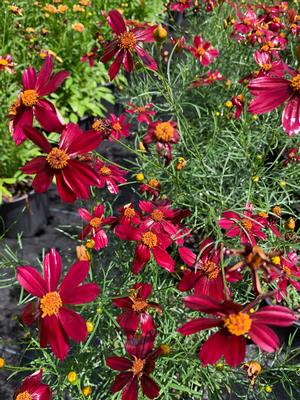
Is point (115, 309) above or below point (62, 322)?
below

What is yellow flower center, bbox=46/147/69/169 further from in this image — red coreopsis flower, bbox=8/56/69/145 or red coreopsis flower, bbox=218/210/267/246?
red coreopsis flower, bbox=218/210/267/246

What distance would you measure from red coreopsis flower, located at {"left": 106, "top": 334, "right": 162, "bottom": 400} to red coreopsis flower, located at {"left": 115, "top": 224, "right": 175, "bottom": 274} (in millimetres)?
148

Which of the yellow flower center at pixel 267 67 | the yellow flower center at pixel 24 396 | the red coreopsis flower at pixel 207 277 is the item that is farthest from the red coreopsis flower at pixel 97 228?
the yellow flower center at pixel 267 67

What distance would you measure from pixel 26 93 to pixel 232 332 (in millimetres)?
617

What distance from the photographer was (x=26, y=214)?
197 cm

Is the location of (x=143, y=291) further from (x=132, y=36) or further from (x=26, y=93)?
(x=132, y=36)

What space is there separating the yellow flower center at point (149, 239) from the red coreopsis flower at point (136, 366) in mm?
190

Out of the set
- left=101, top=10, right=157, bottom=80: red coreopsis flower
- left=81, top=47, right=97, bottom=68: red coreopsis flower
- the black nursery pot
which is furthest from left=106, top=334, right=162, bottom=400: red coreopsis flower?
left=81, top=47, right=97, bottom=68: red coreopsis flower

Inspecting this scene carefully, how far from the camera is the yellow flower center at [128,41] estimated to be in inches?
38.0

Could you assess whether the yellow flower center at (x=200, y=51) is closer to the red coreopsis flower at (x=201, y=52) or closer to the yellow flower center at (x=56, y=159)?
the red coreopsis flower at (x=201, y=52)

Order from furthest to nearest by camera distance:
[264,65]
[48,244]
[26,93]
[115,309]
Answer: [48,244]
[264,65]
[115,309]
[26,93]

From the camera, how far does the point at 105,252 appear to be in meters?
1.43

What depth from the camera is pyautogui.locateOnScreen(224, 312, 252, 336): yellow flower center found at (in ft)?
1.95

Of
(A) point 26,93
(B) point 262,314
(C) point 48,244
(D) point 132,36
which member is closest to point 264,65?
(D) point 132,36
